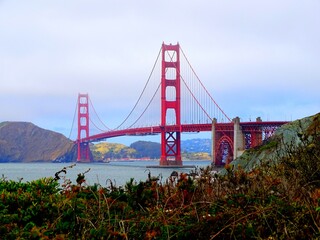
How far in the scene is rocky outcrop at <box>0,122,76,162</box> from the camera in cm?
12200

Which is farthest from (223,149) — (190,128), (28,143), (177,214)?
(28,143)

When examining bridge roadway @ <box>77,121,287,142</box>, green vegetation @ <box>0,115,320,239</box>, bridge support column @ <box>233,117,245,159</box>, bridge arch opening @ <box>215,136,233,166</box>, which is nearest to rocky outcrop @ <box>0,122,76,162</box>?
bridge roadway @ <box>77,121,287,142</box>

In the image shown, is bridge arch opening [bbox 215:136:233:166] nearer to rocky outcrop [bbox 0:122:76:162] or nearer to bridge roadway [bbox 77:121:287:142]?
bridge roadway [bbox 77:121:287:142]

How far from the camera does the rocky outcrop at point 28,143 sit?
122m

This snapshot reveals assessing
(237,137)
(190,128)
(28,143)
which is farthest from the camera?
(28,143)

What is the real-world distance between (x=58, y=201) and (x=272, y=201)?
1.55m

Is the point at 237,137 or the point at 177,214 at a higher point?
the point at 237,137

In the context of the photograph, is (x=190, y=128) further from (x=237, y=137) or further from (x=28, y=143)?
(x=28, y=143)

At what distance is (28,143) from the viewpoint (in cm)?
12925

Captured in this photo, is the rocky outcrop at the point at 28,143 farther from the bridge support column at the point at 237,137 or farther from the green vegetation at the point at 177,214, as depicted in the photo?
the green vegetation at the point at 177,214

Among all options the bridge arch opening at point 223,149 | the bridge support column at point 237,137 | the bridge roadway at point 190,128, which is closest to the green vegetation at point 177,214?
the bridge support column at point 237,137

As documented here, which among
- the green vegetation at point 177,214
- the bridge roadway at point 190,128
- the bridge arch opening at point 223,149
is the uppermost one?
the bridge roadway at point 190,128

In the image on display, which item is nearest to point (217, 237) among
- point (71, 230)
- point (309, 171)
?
point (71, 230)

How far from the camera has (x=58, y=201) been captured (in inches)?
177
